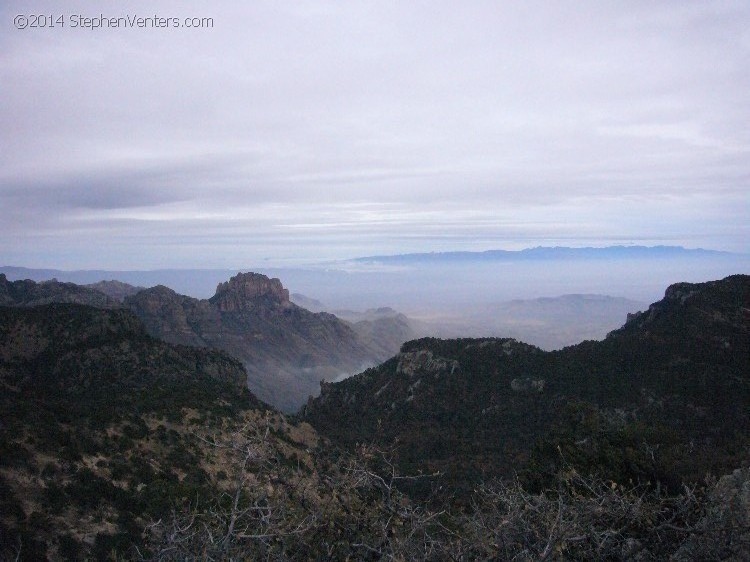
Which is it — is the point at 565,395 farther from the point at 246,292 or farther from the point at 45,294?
the point at 246,292

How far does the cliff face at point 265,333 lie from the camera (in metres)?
126

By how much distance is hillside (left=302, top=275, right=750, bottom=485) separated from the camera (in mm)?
24492

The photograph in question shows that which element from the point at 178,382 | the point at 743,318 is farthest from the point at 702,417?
the point at 178,382

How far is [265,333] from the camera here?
156250mm

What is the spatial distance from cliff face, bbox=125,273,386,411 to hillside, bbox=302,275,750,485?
225ft

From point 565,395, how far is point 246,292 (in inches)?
5423

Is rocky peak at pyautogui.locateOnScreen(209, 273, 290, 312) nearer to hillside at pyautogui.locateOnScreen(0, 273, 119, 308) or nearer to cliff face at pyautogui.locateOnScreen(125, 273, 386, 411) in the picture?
cliff face at pyautogui.locateOnScreen(125, 273, 386, 411)

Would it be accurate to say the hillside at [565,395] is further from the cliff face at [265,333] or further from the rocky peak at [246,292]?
the rocky peak at [246,292]

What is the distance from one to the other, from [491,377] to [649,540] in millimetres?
39924

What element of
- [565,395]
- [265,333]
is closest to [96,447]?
[565,395]

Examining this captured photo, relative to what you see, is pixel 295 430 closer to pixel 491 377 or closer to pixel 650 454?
A: pixel 491 377

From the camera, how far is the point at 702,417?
99.1 ft

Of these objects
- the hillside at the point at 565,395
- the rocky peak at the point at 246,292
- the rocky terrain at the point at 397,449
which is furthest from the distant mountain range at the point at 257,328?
the hillside at the point at 565,395

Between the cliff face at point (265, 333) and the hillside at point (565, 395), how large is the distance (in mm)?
68492
